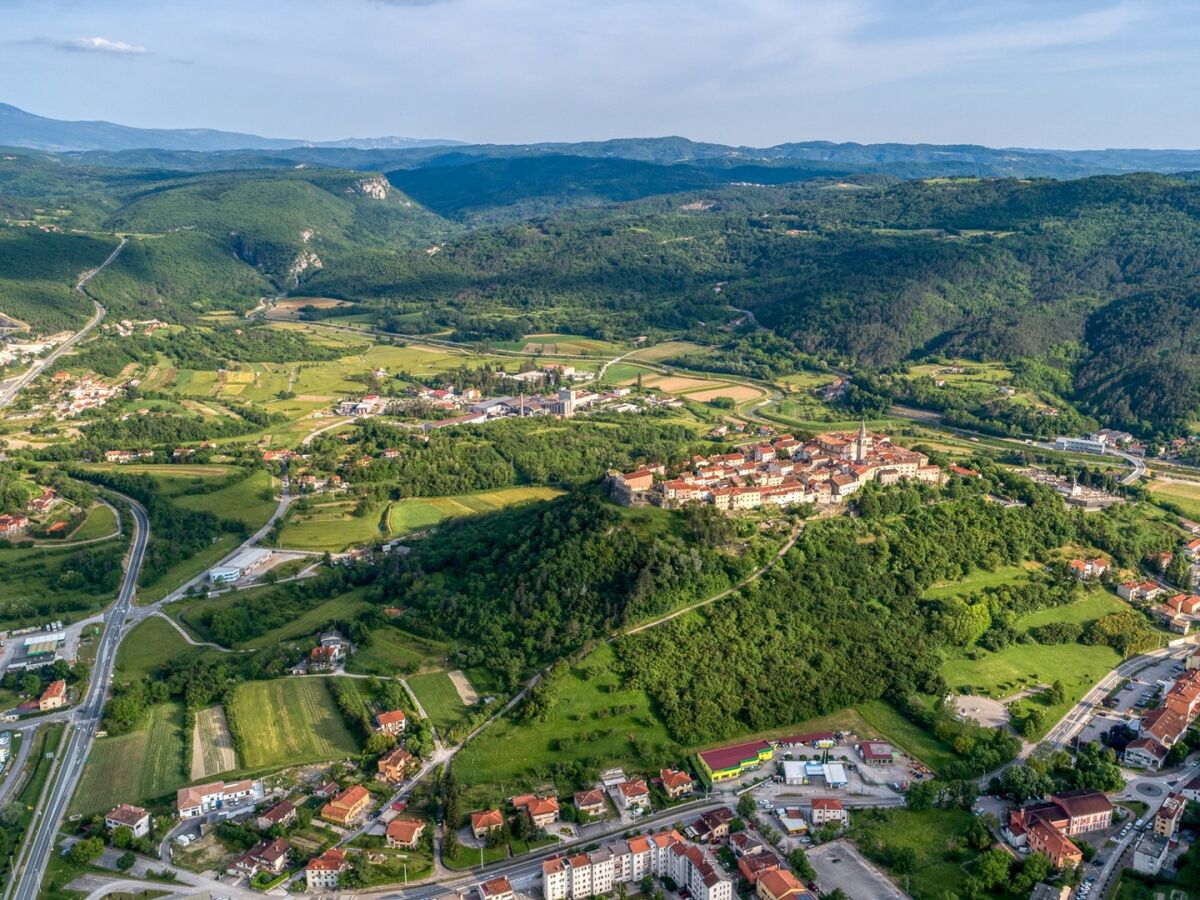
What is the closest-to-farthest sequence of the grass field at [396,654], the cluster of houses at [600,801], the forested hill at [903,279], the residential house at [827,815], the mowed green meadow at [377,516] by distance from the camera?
the cluster of houses at [600,801] < the residential house at [827,815] < the grass field at [396,654] < the mowed green meadow at [377,516] < the forested hill at [903,279]

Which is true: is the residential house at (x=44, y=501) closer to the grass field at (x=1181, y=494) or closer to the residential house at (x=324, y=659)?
the residential house at (x=324, y=659)

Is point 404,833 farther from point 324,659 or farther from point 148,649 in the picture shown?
point 148,649

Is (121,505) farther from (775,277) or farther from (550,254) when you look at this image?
(550,254)

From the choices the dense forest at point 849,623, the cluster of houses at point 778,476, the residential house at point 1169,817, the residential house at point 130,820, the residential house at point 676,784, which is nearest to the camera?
the residential house at point 1169,817

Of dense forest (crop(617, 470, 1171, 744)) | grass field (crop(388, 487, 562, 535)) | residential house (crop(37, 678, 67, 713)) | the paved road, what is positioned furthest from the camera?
grass field (crop(388, 487, 562, 535))

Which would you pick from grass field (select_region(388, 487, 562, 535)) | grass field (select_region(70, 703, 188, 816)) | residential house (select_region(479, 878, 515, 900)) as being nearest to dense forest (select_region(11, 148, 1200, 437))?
grass field (select_region(388, 487, 562, 535))

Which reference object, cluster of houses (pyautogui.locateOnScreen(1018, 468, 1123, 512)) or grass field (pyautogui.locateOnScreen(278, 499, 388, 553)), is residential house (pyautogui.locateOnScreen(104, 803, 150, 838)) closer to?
grass field (pyautogui.locateOnScreen(278, 499, 388, 553))

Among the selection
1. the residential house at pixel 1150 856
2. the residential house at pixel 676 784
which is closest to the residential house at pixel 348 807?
the residential house at pixel 676 784
